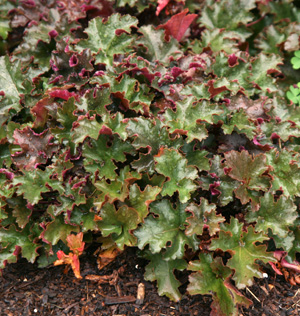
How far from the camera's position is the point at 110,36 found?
9.73 feet

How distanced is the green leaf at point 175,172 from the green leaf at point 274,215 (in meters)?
0.44

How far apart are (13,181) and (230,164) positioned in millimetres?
1309

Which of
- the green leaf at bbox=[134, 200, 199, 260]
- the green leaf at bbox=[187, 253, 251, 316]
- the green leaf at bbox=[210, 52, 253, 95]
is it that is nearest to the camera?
the green leaf at bbox=[187, 253, 251, 316]

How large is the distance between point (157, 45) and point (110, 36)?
36cm

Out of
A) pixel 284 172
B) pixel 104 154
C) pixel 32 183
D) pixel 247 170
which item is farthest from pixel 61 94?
pixel 284 172

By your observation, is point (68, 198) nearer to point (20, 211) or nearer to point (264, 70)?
point (20, 211)

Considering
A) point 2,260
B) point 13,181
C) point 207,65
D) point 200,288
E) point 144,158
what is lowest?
point 2,260

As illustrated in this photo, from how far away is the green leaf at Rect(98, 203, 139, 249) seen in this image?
2262 millimetres

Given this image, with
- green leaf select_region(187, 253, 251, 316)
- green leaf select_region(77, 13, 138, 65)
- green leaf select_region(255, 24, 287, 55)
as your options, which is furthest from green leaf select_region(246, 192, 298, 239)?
green leaf select_region(255, 24, 287, 55)

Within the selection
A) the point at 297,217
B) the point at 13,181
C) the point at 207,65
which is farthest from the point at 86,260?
the point at 207,65

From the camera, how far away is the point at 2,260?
7.89ft

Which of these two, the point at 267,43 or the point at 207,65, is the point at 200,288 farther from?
the point at 267,43

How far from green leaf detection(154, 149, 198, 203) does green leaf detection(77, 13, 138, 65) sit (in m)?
1.01

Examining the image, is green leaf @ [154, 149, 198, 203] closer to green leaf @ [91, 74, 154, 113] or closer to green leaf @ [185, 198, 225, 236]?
green leaf @ [185, 198, 225, 236]
